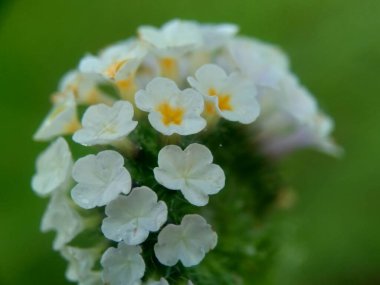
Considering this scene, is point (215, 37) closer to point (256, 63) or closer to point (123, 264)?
point (256, 63)

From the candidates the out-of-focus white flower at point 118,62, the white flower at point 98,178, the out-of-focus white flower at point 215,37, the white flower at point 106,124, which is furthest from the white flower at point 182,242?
the out-of-focus white flower at point 215,37

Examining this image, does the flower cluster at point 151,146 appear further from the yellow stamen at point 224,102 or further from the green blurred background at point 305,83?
the green blurred background at point 305,83

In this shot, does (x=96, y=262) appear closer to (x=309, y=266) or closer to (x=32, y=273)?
(x=32, y=273)

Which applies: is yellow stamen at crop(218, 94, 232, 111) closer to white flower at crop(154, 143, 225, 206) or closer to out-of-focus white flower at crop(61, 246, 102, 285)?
white flower at crop(154, 143, 225, 206)

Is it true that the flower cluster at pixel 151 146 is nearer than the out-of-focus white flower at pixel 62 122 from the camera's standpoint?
Yes

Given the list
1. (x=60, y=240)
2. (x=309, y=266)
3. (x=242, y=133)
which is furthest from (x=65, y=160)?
(x=309, y=266)
